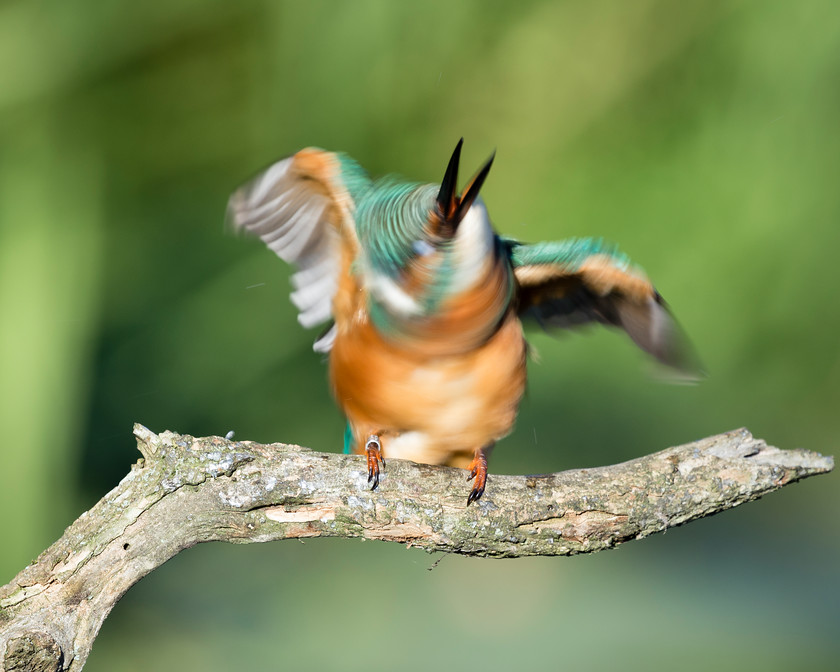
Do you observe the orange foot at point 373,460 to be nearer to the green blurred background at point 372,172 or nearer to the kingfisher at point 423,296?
the kingfisher at point 423,296

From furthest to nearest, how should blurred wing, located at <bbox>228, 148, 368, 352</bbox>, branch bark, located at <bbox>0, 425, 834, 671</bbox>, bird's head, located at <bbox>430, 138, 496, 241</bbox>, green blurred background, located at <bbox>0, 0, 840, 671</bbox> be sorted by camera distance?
1. green blurred background, located at <bbox>0, 0, 840, 671</bbox>
2. blurred wing, located at <bbox>228, 148, 368, 352</bbox>
3. bird's head, located at <bbox>430, 138, 496, 241</bbox>
4. branch bark, located at <bbox>0, 425, 834, 671</bbox>

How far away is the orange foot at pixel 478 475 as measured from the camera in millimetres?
939

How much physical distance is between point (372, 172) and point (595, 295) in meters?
1.11

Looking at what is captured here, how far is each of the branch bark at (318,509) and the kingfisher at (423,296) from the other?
0.14 ft

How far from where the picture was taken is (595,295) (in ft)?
4.17

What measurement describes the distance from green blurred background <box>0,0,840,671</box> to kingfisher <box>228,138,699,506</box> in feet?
3.39

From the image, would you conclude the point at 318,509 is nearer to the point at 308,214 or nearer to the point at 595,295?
the point at 308,214

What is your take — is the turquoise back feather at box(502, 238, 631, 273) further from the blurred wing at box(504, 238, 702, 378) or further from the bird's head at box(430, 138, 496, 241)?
the bird's head at box(430, 138, 496, 241)

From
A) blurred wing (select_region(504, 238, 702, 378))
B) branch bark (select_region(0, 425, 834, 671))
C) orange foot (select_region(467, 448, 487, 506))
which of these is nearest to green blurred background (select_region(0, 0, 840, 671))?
blurred wing (select_region(504, 238, 702, 378))

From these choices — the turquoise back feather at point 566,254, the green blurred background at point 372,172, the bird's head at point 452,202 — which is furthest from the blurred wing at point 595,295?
the green blurred background at point 372,172

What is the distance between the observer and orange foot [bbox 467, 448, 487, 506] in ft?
3.08

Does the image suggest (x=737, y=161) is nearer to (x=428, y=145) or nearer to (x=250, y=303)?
(x=428, y=145)

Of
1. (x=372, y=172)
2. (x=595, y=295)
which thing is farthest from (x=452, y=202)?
(x=372, y=172)

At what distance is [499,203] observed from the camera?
2307 mm
